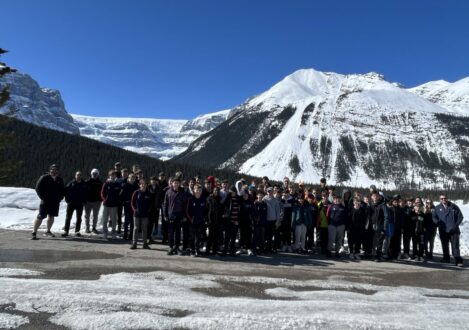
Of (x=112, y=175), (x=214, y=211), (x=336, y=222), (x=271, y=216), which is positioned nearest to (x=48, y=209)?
(x=112, y=175)

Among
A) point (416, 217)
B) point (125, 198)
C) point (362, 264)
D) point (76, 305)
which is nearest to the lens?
point (76, 305)

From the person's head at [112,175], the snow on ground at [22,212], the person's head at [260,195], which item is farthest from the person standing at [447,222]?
the person's head at [112,175]

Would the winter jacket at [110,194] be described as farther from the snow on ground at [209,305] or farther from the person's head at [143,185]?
the snow on ground at [209,305]

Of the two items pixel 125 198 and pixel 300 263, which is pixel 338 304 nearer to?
pixel 300 263

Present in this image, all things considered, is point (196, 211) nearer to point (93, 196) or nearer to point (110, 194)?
point (110, 194)

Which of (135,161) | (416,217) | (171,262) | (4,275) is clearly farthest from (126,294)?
(135,161)

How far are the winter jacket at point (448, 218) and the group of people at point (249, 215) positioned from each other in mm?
34

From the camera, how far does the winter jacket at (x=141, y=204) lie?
13.2 m

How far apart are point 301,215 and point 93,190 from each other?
314 inches

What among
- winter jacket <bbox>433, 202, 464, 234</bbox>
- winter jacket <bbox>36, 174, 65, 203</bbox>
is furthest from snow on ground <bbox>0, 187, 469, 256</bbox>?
winter jacket <bbox>433, 202, 464, 234</bbox>

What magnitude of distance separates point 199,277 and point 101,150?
13659cm

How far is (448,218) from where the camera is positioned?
1553 centimetres

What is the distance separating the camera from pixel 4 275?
808 cm

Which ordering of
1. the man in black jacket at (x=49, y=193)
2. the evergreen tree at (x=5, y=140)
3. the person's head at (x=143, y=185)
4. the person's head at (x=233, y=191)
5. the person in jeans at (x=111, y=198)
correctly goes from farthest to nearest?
the evergreen tree at (x=5, y=140), the person in jeans at (x=111, y=198), the man in black jacket at (x=49, y=193), the person's head at (x=233, y=191), the person's head at (x=143, y=185)
